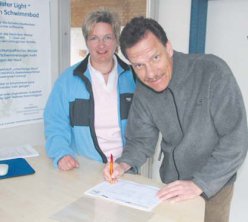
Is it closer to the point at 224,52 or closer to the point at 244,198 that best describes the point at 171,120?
the point at 224,52

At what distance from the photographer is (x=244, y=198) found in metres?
2.64

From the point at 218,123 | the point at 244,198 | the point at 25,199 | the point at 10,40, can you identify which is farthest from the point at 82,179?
the point at 244,198

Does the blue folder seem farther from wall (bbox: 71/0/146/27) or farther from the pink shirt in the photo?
wall (bbox: 71/0/146/27)

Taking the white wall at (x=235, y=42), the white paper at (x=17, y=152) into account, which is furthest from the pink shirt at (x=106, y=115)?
the white wall at (x=235, y=42)

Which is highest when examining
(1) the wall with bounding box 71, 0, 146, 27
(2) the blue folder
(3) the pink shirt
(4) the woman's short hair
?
(1) the wall with bounding box 71, 0, 146, 27

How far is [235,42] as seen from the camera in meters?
2.54

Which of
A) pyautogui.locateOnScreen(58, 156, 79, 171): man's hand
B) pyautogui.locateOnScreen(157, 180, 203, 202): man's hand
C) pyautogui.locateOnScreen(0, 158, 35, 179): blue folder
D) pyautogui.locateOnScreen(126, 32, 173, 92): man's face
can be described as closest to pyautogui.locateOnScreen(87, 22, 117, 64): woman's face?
pyautogui.locateOnScreen(126, 32, 173, 92): man's face

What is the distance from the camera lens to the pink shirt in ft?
5.96

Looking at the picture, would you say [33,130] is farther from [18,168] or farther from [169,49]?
[169,49]

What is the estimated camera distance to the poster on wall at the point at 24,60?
6.42ft

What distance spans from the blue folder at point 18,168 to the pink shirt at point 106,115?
0.42 m

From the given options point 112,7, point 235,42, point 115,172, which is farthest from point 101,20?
point 235,42

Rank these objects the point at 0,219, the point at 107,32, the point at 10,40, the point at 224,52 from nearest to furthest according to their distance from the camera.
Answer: the point at 0,219 < the point at 107,32 < the point at 10,40 < the point at 224,52

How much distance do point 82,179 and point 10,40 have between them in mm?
1018
